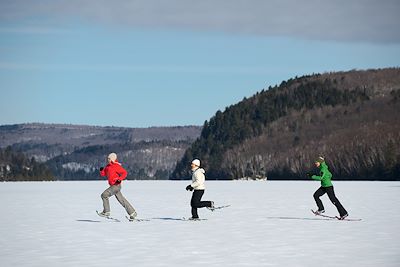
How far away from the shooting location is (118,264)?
1510 centimetres

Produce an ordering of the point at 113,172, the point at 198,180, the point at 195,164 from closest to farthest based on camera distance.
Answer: the point at 113,172 < the point at 195,164 < the point at 198,180

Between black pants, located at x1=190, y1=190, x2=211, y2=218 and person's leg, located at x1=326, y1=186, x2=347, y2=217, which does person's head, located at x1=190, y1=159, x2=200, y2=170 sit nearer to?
black pants, located at x1=190, y1=190, x2=211, y2=218

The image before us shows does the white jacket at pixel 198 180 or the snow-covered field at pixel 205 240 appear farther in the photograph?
the white jacket at pixel 198 180

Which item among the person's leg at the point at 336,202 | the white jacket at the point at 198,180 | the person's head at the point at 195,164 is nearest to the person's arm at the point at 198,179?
the white jacket at the point at 198,180

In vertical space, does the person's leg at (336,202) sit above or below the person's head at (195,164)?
below

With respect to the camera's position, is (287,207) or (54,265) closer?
(54,265)

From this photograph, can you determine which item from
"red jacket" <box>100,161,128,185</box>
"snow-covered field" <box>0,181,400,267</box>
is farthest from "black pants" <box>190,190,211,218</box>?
"red jacket" <box>100,161,128,185</box>

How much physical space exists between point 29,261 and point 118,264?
5.27 feet

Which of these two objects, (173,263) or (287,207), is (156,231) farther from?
(287,207)

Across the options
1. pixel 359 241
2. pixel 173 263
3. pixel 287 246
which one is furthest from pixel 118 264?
pixel 359 241

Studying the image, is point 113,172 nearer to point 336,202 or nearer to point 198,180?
point 198,180

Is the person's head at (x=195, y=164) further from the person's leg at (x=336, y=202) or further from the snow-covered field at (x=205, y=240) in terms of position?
the person's leg at (x=336, y=202)

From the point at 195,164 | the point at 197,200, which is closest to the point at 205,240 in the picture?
the point at 195,164

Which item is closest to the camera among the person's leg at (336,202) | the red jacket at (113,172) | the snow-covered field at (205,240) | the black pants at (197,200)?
the snow-covered field at (205,240)
